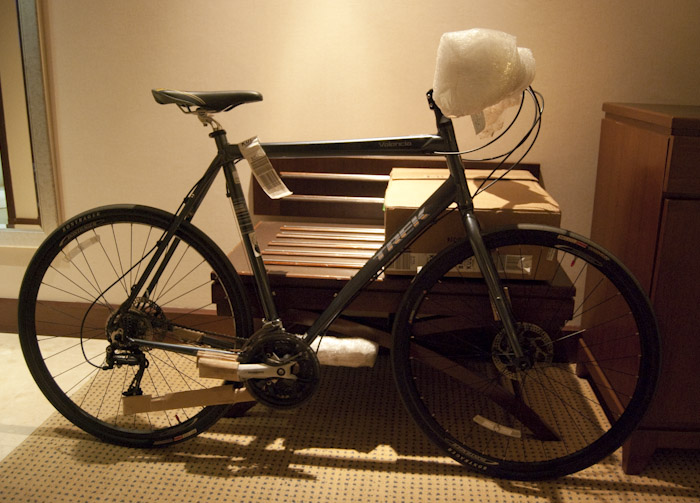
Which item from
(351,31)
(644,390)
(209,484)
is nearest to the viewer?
(644,390)

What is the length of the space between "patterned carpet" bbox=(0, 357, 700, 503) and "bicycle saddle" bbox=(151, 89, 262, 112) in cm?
100

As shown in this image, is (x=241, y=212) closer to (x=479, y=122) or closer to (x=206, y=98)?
(x=206, y=98)

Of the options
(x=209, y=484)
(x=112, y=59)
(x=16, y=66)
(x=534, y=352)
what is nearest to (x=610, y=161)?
(x=534, y=352)

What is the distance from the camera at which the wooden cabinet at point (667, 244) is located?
5.26 feet

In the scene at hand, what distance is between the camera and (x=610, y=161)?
204 cm

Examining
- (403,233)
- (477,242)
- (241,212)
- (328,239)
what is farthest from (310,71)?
(477,242)

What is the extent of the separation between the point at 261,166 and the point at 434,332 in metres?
0.67

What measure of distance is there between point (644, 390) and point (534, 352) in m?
0.29

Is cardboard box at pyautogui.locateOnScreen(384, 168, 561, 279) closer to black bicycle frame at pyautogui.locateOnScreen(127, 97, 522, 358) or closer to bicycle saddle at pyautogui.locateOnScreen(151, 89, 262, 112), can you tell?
black bicycle frame at pyautogui.locateOnScreen(127, 97, 522, 358)

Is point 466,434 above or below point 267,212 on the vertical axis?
below

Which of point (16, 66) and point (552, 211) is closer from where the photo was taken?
point (552, 211)

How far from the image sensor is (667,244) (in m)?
1.66

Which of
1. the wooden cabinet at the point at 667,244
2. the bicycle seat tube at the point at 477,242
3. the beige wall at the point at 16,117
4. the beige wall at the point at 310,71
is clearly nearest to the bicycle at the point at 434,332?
the bicycle seat tube at the point at 477,242

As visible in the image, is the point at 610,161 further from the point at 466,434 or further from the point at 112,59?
the point at 112,59
